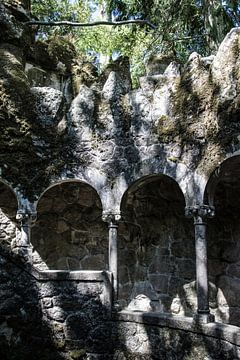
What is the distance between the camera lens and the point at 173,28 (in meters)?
11.3

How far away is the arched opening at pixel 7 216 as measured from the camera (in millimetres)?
7443

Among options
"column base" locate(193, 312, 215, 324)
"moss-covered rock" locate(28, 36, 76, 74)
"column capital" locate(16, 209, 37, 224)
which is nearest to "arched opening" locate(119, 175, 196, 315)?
"column capital" locate(16, 209, 37, 224)

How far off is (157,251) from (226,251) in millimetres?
1224

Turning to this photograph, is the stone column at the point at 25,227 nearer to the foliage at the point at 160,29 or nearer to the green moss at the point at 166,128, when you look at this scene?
the green moss at the point at 166,128

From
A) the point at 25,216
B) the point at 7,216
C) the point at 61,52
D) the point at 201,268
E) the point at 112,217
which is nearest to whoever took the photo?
the point at 201,268

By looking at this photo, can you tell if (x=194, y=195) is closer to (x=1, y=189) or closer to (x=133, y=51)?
(x=1, y=189)

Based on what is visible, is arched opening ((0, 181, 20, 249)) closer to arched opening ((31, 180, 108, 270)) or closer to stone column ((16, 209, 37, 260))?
arched opening ((31, 180, 108, 270))

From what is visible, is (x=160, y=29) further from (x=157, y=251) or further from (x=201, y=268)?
(x=201, y=268)

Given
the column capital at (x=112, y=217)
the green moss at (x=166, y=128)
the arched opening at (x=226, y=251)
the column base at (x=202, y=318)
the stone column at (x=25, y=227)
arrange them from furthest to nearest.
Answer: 1. the arched opening at (x=226, y=251)
2. the stone column at (x=25, y=227)
3. the column capital at (x=112, y=217)
4. the green moss at (x=166, y=128)
5. the column base at (x=202, y=318)

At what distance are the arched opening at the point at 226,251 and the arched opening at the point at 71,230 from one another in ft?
6.39

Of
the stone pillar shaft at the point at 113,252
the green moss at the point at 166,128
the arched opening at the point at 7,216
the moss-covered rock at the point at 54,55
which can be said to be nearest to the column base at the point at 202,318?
the stone pillar shaft at the point at 113,252

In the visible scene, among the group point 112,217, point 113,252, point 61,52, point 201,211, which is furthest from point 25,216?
point 61,52

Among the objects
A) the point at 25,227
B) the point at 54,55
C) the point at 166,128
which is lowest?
the point at 25,227

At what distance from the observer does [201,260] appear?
5.73 metres
